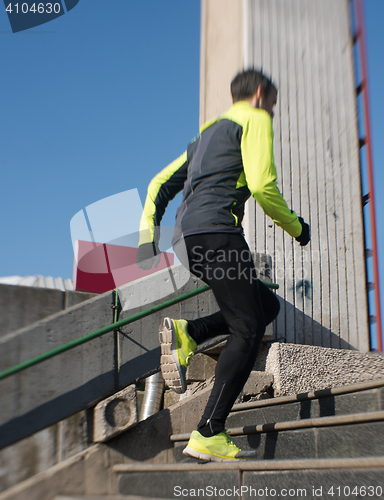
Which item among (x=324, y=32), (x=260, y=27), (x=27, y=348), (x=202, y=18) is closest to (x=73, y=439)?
(x=27, y=348)

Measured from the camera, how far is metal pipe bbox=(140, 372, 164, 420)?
4.89m

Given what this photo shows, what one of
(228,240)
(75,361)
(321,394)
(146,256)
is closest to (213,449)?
(321,394)

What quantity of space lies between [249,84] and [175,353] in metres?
1.48

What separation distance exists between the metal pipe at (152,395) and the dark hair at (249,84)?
332 centimetres

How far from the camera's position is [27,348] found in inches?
112

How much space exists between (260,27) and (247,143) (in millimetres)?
3991

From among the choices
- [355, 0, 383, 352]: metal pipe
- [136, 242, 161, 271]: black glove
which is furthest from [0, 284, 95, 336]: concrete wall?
[355, 0, 383, 352]: metal pipe

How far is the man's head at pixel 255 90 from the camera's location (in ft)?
7.94

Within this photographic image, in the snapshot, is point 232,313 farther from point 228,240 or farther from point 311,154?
point 311,154

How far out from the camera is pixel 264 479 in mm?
1879

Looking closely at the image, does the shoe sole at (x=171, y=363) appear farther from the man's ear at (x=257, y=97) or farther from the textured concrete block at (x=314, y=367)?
the textured concrete block at (x=314, y=367)

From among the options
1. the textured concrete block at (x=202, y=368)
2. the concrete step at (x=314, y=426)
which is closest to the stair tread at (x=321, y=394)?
the concrete step at (x=314, y=426)

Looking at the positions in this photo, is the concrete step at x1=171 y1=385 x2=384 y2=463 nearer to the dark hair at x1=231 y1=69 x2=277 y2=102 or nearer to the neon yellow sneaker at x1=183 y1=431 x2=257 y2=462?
the neon yellow sneaker at x1=183 y1=431 x2=257 y2=462

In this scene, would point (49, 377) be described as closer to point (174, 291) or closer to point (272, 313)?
point (174, 291)
